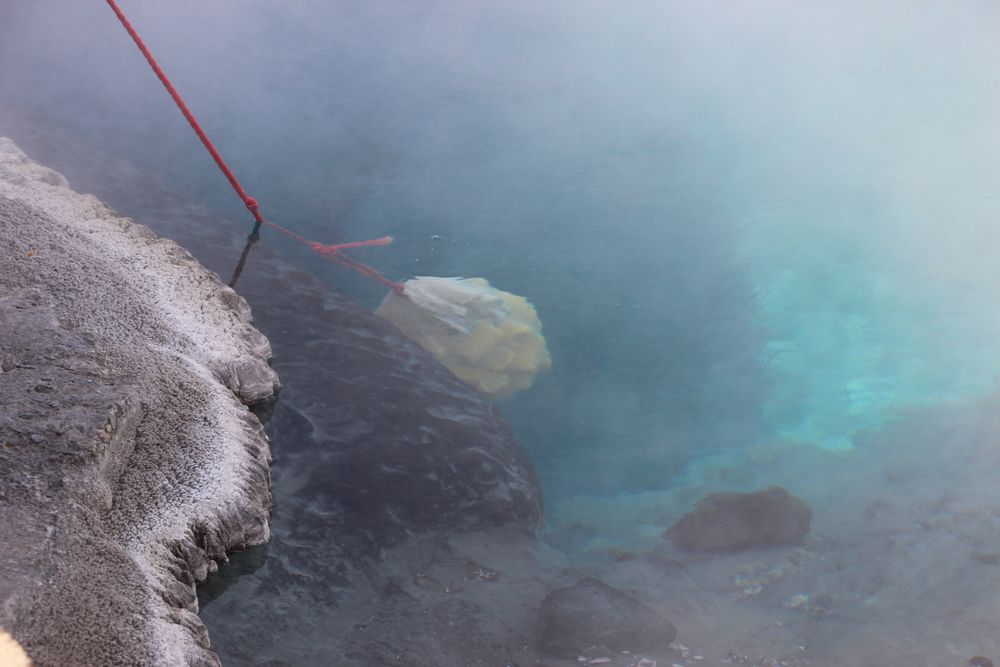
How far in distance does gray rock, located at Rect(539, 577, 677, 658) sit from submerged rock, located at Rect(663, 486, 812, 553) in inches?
12.8

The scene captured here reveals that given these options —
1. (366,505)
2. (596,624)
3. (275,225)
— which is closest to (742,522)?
(596,624)

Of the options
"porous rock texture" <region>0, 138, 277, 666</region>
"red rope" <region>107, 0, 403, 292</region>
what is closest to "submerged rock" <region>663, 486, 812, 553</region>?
"porous rock texture" <region>0, 138, 277, 666</region>

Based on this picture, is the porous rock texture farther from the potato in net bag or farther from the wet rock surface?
the potato in net bag

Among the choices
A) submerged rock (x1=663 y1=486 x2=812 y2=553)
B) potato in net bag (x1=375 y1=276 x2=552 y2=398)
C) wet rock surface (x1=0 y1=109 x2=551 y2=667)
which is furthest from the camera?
potato in net bag (x1=375 y1=276 x2=552 y2=398)

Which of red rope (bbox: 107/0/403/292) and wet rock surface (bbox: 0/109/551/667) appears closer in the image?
wet rock surface (bbox: 0/109/551/667)

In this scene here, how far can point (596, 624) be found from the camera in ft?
5.63

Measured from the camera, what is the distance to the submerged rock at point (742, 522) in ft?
6.72

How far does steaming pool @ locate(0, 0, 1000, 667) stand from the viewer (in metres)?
1.78

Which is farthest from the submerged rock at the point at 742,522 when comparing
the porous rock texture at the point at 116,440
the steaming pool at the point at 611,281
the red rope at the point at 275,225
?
the red rope at the point at 275,225

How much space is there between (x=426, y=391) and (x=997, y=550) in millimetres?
1447

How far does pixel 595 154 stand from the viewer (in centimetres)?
381

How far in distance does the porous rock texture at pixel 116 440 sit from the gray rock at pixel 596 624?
619mm

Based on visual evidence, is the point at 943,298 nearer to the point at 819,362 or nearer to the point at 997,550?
the point at 819,362

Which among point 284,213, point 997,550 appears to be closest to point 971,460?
point 997,550
